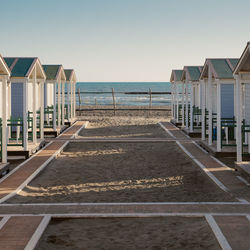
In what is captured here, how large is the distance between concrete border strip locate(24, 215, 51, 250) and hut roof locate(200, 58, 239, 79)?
27.0 ft

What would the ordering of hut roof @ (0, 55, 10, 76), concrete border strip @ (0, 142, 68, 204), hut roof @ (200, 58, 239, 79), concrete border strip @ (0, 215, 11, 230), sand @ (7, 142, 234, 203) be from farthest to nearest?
1. hut roof @ (200, 58, 239, 79)
2. hut roof @ (0, 55, 10, 76)
3. sand @ (7, 142, 234, 203)
4. concrete border strip @ (0, 142, 68, 204)
5. concrete border strip @ (0, 215, 11, 230)

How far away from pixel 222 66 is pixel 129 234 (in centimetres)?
883

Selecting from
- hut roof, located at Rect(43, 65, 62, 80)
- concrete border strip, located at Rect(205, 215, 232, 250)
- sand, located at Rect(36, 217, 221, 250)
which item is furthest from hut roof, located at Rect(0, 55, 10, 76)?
hut roof, located at Rect(43, 65, 62, 80)

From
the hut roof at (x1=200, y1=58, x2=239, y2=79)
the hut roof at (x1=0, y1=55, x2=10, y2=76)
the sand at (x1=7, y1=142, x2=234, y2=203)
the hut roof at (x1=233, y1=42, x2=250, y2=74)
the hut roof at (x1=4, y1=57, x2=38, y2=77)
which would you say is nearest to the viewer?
the sand at (x1=7, y1=142, x2=234, y2=203)

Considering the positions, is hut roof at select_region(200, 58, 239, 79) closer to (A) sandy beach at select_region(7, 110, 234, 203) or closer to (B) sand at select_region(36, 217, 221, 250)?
(A) sandy beach at select_region(7, 110, 234, 203)

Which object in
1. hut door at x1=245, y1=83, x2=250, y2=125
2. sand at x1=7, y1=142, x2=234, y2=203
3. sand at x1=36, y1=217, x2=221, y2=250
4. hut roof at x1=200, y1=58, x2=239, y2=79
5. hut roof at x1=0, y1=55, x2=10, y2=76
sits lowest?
sand at x1=36, y1=217, x2=221, y2=250

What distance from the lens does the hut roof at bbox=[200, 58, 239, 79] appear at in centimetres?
1325

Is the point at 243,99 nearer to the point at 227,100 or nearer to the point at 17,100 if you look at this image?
the point at 227,100

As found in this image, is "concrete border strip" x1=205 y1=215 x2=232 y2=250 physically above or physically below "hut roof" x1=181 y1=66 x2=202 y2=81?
below

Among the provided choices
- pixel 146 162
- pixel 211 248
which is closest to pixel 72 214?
pixel 211 248

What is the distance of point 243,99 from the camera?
50.6ft

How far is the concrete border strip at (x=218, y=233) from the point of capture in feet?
18.0

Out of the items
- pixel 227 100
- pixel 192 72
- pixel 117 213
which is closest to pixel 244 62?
pixel 117 213

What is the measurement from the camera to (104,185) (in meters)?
9.55
